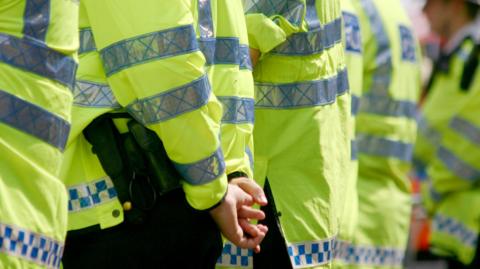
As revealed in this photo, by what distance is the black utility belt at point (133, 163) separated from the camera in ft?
11.6

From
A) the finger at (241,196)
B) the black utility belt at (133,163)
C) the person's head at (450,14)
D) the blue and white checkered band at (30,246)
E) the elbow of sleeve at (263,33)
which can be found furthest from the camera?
the person's head at (450,14)

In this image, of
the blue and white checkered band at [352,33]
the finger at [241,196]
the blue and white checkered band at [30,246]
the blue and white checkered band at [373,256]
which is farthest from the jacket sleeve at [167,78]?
the blue and white checkered band at [373,256]

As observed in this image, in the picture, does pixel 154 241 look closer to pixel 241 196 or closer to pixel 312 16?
pixel 241 196

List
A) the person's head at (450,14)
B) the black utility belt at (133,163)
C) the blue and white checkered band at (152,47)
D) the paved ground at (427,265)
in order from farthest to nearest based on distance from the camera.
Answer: the paved ground at (427,265) < the person's head at (450,14) < the black utility belt at (133,163) < the blue and white checkered band at (152,47)

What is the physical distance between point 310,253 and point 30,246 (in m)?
1.48

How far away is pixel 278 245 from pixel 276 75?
1.91 ft

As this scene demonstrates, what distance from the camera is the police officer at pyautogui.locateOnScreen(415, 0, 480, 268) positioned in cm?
709

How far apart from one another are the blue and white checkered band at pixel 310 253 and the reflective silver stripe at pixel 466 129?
111 inches

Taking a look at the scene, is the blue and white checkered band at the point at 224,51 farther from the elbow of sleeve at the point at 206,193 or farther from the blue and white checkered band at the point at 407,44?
the blue and white checkered band at the point at 407,44

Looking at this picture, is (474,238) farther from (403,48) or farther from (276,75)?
(276,75)

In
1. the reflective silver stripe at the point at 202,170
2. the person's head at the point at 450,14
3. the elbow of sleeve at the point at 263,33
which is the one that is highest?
the elbow of sleeve at the point at 263,33

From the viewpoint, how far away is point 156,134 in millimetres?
3559

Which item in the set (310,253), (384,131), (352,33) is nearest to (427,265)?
(384,131)

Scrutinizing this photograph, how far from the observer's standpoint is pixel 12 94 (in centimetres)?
302
